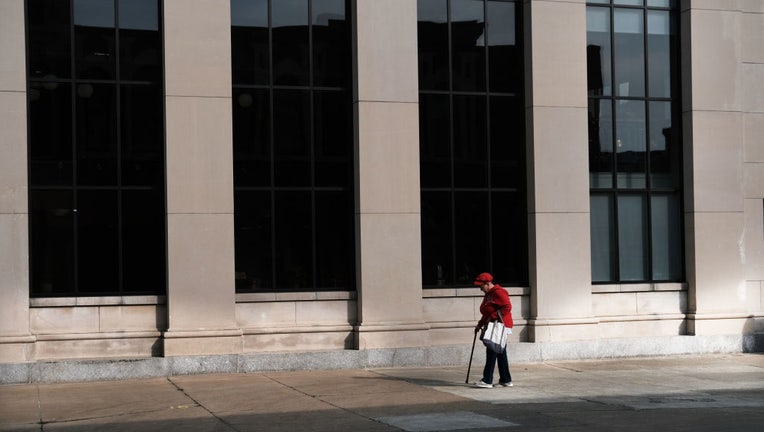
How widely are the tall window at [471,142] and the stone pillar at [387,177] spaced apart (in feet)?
1.51

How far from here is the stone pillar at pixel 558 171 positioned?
21.8 m

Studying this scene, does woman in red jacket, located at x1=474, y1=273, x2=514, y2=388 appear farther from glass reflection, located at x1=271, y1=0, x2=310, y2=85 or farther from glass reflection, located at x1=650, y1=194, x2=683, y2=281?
glass reflection, located at x1=650, y1=194, x2=683, y2=281

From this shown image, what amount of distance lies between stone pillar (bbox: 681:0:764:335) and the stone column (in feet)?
43.9

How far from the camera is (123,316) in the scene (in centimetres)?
1955

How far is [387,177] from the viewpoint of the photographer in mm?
20891

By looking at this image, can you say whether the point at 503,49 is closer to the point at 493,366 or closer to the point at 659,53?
the point at 659,53

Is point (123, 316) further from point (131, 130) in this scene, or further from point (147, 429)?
point (147, 429)

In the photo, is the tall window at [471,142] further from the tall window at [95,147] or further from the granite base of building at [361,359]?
the tall window at [95,147]

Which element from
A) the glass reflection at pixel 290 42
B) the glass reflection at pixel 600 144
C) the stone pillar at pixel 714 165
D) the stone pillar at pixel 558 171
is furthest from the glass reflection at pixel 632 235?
the glass reflection at pixel 290 42

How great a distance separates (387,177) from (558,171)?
3.62 metres

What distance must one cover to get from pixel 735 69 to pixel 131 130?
12.7 meters

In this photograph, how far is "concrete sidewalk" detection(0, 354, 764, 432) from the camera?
14234 millimetres

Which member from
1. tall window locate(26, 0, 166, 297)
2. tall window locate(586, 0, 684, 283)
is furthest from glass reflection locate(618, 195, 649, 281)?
tall window locate(26, 0, 166, 297)

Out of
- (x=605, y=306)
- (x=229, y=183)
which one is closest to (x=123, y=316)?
(x=229, y=183)
